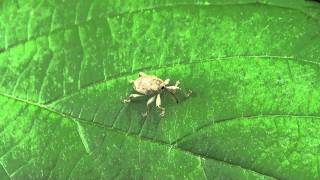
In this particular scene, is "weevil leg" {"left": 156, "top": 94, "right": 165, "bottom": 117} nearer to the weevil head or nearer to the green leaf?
the green leaf

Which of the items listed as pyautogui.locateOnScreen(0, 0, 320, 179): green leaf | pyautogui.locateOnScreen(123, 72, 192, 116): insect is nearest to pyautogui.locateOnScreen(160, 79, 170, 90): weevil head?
pyautogui.locateOnScreen(123, 72, 192, 116): insect

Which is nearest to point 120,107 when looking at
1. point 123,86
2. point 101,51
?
point 123,86

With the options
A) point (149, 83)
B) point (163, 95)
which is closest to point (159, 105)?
point (163, 95)

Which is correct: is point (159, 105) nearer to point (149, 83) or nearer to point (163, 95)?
point (163, 95)

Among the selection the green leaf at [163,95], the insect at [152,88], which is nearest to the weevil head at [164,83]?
the insect at [152,88]

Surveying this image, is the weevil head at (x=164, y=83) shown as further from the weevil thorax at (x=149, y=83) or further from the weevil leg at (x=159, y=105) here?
the weevil leg at (x=159, y=105)

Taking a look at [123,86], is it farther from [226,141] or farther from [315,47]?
[315,47]
